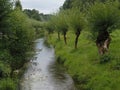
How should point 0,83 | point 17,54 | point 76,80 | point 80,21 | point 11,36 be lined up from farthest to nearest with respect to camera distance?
1. point 80,21
2. point 76,80
3. point 17,54
4. point 11,36
5. point 0,83

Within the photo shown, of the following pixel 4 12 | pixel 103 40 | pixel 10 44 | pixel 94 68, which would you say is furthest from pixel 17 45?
pixel 103 40

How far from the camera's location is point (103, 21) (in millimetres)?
36781

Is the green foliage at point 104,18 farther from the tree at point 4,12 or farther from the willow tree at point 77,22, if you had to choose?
the willow tree at point 77,22

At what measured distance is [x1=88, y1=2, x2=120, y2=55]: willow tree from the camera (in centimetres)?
3681

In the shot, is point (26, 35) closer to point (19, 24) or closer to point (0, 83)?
point (19, 24)

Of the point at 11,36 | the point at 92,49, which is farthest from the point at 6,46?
the point at 92,49

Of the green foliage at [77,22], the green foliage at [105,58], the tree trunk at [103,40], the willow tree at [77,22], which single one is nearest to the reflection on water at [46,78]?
the green foliage at [105,58]

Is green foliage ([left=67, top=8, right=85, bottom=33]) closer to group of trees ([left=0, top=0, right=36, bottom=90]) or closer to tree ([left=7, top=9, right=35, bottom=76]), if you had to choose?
group of trees ([left=0, top=0, right=36, bottom=90])

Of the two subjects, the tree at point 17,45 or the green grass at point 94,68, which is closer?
the green grass at point 94,68

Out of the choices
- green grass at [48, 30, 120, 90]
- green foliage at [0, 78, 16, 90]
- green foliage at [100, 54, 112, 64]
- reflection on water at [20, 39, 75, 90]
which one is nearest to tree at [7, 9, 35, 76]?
green foliage at [0, 78, 16, 90]

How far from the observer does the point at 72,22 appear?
51.4m

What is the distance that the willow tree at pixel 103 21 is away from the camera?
36.8 metres

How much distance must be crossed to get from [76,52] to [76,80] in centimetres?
1377

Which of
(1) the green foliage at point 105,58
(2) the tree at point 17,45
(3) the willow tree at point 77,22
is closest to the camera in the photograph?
(2) the tree at point 17,45
